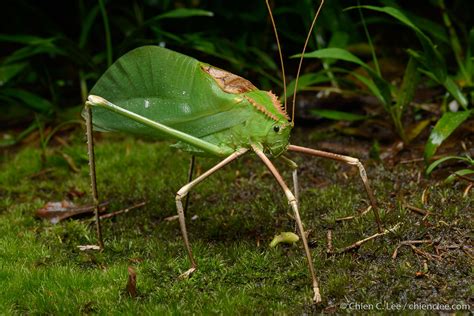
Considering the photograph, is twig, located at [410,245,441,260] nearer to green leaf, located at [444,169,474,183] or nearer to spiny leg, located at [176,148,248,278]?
green leaf, located at [444,169,474,183]

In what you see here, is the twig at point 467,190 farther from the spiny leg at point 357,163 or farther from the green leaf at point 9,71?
the green leaf at point 9,71

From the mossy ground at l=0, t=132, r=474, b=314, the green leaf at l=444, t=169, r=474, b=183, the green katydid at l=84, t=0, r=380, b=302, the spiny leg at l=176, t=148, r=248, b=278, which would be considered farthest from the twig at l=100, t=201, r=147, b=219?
the green leaf at l=444, t=169, r=474, b=183

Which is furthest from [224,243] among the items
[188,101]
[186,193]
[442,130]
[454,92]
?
[454,92]

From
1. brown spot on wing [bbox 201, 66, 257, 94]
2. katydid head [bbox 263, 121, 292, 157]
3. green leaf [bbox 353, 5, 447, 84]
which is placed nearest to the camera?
katydid head [bbox 263, 121, 292, 157]

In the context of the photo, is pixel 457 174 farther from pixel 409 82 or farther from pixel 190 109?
pixel 190 109

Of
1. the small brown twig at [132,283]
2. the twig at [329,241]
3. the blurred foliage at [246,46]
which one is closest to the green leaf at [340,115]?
the blurred foliage at [246,46]

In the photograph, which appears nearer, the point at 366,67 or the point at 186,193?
the point at 186,193

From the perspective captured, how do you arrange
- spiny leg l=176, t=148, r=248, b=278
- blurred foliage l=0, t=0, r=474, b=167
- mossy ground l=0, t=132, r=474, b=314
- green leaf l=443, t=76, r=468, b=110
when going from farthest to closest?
blurred foliage l=0, t=0, r=474, b=167
green leaf l=443, t=76, r=468, b=110
spiny leg l=176, t=148, r=248, b=278
mossy ground l=0, t=132, r=474, b=314
